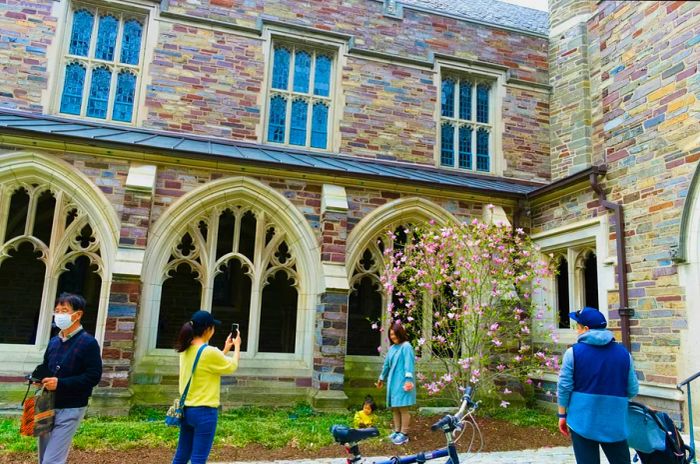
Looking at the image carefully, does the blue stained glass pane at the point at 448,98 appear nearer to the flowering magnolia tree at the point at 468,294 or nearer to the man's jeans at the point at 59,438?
the flowering magnolia tree at the point at 468,294

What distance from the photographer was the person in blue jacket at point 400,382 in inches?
220

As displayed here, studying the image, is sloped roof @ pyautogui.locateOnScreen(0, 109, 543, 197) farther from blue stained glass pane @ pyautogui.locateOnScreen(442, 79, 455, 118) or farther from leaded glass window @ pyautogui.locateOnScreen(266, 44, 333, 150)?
blue stained glass pane @ pyautogui.locateOnScreen(442, 79, 455, 118)

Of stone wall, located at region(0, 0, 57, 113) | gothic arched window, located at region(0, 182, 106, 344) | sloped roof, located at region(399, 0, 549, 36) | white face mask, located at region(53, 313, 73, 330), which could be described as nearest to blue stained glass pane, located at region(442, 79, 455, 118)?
sloped roof, located at region(399, 0, 549, 36)

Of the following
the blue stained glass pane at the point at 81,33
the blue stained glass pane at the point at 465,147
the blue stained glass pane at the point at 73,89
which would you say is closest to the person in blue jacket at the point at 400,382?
the blue stained glass pane at the point at 465,147

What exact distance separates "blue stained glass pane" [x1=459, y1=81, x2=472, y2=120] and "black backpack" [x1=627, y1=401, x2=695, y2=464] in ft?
27.7

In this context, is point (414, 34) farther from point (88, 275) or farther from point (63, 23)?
point (88, 275)

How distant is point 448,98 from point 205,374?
911 centimetres

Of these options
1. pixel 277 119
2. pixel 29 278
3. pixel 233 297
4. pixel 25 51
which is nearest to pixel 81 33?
pixel 25 51

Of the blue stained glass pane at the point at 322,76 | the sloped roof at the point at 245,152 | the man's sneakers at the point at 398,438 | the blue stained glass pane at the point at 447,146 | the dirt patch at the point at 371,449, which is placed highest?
the blue stained glass pane at the point at 322,76

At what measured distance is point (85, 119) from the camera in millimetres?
8961

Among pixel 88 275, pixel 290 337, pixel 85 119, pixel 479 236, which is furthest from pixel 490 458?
pixel 88 275

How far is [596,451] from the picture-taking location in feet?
11.0

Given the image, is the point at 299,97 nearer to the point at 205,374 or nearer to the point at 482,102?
the point at 482,102

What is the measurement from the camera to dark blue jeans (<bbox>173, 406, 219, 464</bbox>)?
3365mm
